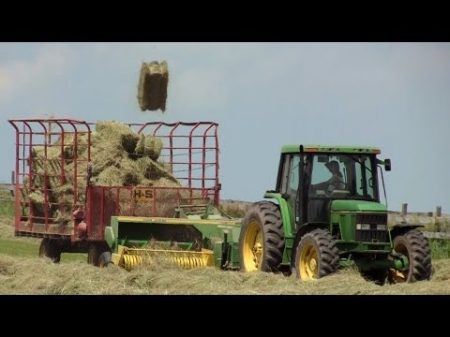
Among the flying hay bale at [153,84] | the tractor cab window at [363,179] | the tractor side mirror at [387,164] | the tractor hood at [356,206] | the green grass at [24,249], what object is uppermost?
the flying hay bale at [153,84]

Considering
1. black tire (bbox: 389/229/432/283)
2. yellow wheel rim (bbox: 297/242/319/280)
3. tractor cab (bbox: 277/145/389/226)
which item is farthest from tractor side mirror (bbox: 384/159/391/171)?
yellow wheel rim (bbox: 297/242/319/280)

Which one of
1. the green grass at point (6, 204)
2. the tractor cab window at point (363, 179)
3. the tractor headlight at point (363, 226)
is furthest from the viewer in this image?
the green grass at point (6, 204)

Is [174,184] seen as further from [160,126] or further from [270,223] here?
[270,223]

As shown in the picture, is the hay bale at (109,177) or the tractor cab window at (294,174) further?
the hay bale at (109,177)

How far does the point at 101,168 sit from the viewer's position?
17.8m

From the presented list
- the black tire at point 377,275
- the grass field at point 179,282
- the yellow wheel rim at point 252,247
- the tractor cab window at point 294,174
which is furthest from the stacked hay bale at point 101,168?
the black tire at point 377,275

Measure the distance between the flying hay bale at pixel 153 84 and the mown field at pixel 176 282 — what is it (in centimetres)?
409

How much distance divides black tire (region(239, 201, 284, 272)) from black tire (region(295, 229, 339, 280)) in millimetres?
→ 586

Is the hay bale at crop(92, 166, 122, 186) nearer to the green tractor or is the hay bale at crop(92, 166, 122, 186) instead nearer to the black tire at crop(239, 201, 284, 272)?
the black tire at crop(239, 201, 284, 272)

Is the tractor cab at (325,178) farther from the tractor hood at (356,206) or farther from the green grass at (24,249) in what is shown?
the green grass at (24,249)

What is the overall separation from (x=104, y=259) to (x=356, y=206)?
17.4 ft

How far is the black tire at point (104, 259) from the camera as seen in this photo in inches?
656

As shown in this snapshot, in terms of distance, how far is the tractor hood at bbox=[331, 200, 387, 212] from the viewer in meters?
13.0
